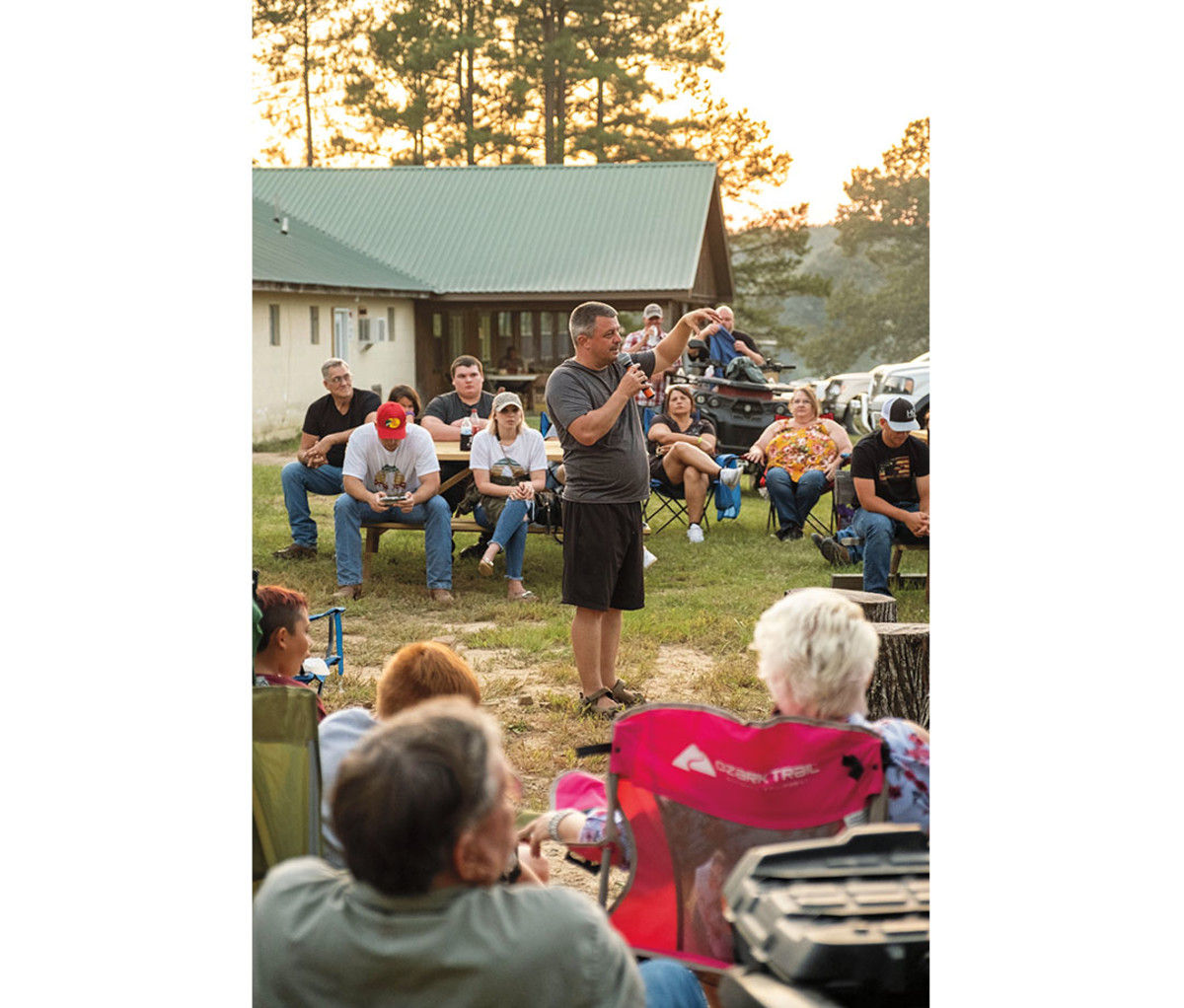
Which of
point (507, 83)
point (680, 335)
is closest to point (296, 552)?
point (680, 335)

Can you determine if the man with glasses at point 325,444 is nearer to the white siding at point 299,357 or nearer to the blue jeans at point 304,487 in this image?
the blue jeans at point 304,487

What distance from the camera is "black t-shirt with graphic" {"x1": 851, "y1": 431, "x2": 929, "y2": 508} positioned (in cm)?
602

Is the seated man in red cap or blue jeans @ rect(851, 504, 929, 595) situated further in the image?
the seated man in red cap

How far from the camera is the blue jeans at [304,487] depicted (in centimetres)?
704

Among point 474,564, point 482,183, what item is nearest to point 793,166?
point 482,183

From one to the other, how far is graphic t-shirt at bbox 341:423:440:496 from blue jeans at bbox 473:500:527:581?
16.2 inches

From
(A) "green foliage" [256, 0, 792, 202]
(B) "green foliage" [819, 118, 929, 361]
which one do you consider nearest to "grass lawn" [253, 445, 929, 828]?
(A) "green foliage" [256, 0, 792, 202]

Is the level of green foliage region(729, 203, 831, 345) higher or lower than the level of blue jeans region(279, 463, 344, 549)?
higher

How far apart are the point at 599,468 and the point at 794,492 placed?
3.92 metres

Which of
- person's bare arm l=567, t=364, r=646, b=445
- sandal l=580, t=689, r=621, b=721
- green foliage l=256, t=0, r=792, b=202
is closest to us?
person's bare arm l=567, t=364, r=646, b=445

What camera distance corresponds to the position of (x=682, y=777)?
1.94 m

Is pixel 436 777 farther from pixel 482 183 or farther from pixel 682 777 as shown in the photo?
pixel 482 183

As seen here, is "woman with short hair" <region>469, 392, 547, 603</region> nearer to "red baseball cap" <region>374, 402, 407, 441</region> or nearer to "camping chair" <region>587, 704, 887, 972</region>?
"red baseball cap" <region>374, 402, 407, 441</region>
